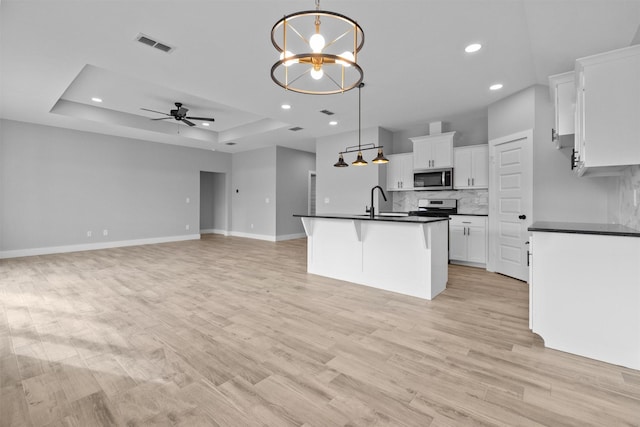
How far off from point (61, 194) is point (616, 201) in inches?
385

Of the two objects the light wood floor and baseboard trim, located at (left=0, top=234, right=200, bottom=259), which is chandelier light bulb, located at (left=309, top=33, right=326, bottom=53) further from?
baseboard trim, located at (left=0, top=234, right=200, bottom=259)

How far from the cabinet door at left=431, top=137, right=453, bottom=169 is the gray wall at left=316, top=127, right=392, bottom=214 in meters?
1.12

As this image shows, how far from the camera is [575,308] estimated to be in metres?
2.14

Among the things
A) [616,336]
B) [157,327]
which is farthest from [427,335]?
[157,327]

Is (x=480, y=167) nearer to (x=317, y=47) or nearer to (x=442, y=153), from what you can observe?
(x=442, y=153)

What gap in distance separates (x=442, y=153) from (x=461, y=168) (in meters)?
0.46

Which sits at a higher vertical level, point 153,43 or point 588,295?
point 153,43

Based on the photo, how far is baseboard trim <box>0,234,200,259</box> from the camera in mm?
5859

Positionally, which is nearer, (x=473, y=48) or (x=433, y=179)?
(x=473, y=48)

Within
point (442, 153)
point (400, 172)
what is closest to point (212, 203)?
point (400, 172)

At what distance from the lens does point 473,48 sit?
3127mm

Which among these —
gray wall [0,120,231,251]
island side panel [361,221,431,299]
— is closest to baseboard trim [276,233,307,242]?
gray wall [0,120,231,251]

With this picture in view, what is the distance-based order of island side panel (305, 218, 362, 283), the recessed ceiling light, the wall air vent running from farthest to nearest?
island side panel (305, 218, 362, 283)
the recessed ceiling light
the wall air vent

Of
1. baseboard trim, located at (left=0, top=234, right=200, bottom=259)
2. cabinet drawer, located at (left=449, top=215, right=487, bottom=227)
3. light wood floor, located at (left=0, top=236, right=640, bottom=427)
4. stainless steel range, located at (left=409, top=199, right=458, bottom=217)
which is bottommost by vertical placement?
light wood floor, located at (left=0, top=236, right=640, bottom=427)
